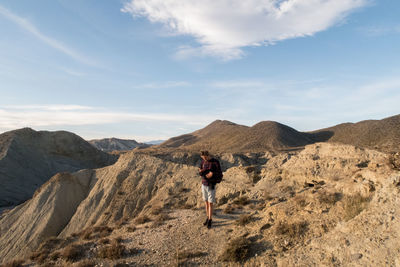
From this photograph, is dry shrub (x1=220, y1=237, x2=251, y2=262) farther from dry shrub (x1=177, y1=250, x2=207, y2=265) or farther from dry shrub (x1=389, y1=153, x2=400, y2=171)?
dry shrub (x1=389, y1=153, x2=400, y2=171)

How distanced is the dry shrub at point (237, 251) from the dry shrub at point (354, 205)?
96.9 inches

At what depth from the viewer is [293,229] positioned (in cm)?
576

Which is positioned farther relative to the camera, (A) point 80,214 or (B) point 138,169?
(B) point 138,169

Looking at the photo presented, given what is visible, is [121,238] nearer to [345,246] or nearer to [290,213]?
[290,213]

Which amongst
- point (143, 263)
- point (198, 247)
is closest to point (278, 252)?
point (198, 247)

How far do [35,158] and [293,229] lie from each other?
50.1m

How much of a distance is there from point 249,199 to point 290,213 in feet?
12.3

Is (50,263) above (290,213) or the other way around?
the other way around

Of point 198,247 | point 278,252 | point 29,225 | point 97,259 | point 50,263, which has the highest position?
point 278,252

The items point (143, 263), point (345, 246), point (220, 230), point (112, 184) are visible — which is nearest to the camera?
point (345, 246)

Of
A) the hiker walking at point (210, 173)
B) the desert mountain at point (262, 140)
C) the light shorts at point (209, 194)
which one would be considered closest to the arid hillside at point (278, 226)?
the light shorts at point (209, 194)

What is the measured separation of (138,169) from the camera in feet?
70.0

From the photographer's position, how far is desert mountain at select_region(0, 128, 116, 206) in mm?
35406

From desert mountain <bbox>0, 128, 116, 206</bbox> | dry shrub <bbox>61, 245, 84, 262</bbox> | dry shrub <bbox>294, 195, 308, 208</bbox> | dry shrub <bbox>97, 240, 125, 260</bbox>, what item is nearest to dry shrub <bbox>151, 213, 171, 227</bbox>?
dry shrub <bbox>97, 240, 125, 260</bbox>
